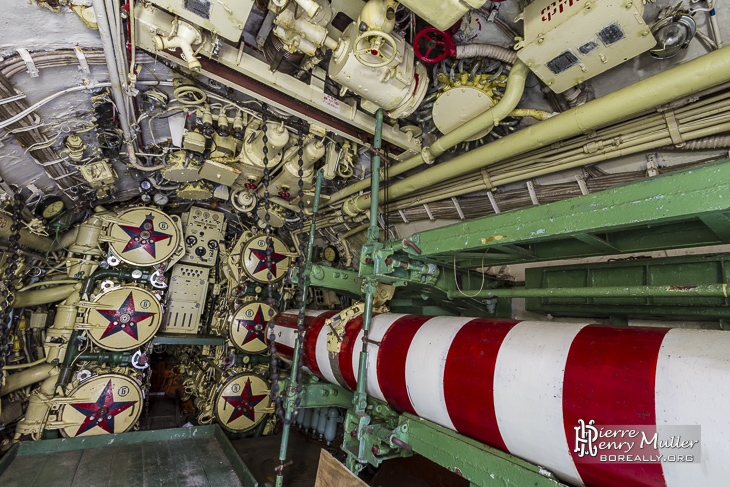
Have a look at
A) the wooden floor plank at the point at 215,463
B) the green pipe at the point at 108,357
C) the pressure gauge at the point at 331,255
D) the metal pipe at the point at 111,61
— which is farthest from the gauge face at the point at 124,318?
the pressure gauge at the point at 331,255

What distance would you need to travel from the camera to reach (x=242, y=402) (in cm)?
488

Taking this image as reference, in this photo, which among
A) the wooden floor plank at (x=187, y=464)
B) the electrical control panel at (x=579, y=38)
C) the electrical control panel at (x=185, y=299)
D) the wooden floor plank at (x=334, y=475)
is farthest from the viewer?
the electrical control panel at (x=185, y=299)

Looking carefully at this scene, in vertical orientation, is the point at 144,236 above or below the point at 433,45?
below

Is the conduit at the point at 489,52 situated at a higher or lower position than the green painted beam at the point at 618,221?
higher

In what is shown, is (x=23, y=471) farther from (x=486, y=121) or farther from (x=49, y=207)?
(x=486, y=121)

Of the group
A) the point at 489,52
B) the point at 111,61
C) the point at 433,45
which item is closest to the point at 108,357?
the point at 111,61

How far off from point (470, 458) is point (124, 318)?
179 inches

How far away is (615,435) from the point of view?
1.29 m

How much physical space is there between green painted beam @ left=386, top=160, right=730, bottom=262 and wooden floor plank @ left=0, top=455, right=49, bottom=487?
3.88 meters

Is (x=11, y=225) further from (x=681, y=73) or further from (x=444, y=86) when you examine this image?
(x=681, y=73)

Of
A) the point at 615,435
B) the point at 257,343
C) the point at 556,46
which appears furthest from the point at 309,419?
the point at 556,46

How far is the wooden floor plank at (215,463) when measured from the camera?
132 inches

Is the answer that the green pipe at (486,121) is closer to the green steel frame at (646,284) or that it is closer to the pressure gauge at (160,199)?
the green steel frame at (646,284)

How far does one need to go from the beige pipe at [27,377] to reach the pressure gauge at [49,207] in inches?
70.5
